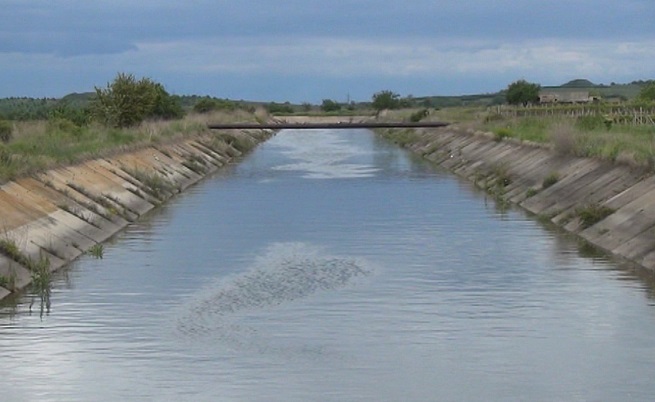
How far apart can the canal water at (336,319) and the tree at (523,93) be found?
3570 inches

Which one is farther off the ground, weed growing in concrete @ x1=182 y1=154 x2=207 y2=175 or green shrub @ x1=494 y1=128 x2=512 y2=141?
green shrub @ x1=494 y1=128 x2=512 y2=141

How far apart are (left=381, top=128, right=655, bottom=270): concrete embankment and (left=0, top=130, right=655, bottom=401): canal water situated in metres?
0.83

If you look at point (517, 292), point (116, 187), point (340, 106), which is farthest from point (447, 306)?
point (340, 106)

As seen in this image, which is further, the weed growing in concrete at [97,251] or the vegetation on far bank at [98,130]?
the vegetation on far bank at [98,130]

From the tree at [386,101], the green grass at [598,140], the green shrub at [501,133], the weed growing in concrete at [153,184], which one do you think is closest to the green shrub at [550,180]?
the green grass at [598,140]

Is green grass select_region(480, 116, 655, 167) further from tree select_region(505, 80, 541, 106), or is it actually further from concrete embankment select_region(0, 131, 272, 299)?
tree select_region(505, 80, 541, 106)

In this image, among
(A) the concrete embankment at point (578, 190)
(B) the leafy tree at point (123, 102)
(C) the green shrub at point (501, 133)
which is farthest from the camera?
(B) the leafy tree at point (123, 102)

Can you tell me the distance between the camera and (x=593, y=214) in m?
30.0

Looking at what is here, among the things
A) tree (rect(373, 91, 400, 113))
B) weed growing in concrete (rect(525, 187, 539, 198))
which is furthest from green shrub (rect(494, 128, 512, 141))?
tree (rect(373, 91, 400, 113))

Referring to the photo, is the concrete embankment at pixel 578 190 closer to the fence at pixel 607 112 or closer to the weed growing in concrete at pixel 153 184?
the fence at pixel 607 112

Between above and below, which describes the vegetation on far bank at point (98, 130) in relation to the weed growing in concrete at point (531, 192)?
above

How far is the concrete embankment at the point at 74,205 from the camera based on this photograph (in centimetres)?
2402

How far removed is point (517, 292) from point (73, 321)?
7117mm

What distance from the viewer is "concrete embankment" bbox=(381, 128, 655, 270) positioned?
2666cm
